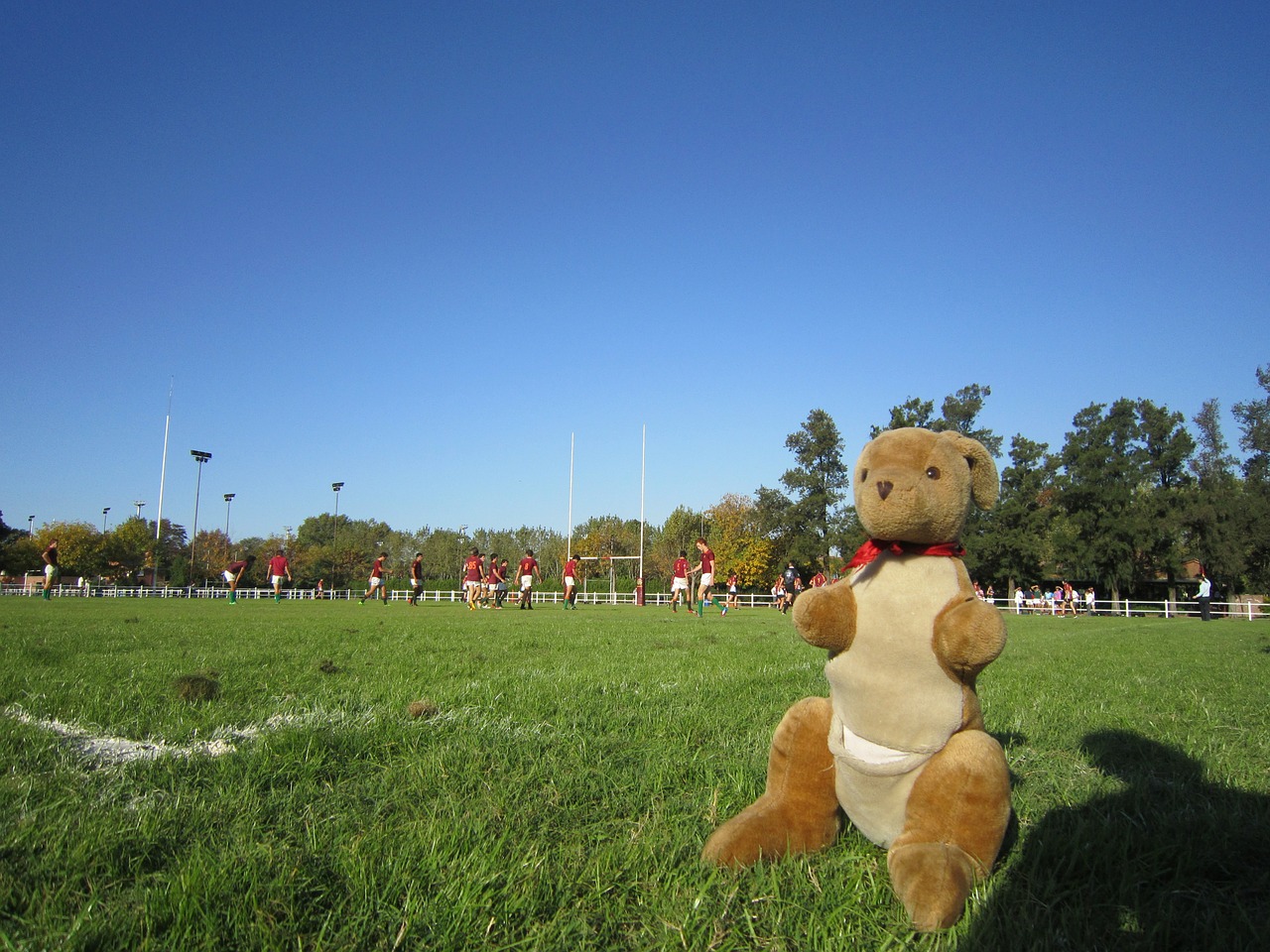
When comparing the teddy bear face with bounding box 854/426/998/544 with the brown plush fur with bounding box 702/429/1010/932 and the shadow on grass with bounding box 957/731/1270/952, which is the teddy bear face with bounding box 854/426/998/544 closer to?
the brown plush fur with bounding box 702/429/1010/932

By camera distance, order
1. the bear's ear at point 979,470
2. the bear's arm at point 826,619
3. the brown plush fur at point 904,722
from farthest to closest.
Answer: the bear's ear at point 979,470 < the bear's arm at point 826,619 < the brown plush fur at point 904,722

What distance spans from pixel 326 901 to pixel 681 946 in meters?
0.93

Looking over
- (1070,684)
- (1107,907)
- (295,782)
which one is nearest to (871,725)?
(1107,907)

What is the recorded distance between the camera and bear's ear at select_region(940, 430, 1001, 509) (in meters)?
2.91

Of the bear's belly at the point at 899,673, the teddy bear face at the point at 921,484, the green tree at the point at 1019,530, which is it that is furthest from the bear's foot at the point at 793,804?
the green tree at the point at 1019,530

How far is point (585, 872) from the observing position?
2.28m

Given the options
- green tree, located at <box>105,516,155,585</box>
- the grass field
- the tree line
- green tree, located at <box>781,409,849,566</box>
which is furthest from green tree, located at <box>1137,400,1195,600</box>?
green tree, located at <box>105,516,155,585</box>

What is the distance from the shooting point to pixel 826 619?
2594mm

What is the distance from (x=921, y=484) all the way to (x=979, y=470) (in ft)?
1.30

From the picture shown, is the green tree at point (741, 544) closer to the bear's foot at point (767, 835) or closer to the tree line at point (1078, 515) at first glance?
the tree line at point (1078, 515)

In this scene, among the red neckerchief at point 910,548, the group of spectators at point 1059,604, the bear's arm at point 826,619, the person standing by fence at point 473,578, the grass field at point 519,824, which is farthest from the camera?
the group of spectators at point 1059,604

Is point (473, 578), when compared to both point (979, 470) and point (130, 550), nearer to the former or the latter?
point (979, 470)

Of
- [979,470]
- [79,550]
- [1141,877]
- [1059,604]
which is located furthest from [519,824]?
[79,550]

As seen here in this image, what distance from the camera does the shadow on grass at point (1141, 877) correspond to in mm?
2064
